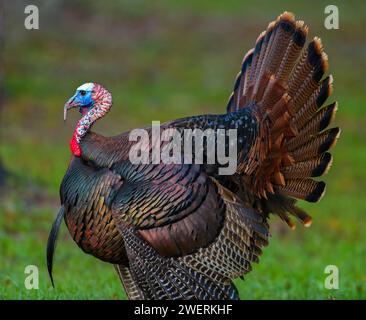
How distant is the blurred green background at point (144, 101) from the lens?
855 cm

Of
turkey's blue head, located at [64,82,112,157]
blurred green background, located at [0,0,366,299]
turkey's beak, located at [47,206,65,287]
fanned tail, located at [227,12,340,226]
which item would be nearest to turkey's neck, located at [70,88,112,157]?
turkey's blue head, located at [64,82,112,157]

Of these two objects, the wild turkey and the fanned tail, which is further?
the fanned tail

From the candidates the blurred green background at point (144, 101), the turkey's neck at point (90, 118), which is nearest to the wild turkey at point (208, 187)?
the turkey's neck at point (90, 118)

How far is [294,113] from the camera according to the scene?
6.19 metres

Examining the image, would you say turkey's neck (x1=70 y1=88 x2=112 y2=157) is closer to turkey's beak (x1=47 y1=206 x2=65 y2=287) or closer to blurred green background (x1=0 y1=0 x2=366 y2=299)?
turkey's beak (x1=47 y1=206 x2=65 y2=287)

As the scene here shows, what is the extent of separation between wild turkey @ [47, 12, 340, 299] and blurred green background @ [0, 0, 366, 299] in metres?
1.10

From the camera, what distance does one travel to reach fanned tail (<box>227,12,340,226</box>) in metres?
6.14

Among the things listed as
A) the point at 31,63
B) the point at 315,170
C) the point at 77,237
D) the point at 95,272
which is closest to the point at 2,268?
the point at 95,272

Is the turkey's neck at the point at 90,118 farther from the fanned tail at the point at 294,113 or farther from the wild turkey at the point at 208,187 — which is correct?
the fanned tail at the point at 294,113

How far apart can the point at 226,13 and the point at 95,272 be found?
801 inches

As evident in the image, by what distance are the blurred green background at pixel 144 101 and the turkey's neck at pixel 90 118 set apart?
4.25 ft

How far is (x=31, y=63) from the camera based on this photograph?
22.6 meters

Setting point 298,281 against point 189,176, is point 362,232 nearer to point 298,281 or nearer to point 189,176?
point 298,281

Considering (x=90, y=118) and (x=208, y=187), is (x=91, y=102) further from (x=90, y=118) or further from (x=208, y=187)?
(x=208, y=187)
